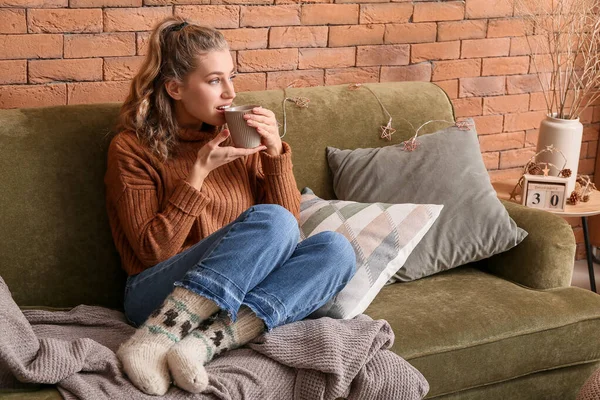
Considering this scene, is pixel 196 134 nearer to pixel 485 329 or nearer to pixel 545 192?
pixel 485 329

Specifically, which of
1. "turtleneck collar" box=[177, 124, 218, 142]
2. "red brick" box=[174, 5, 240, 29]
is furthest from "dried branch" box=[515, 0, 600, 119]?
"turtleneck collar" box=[177, 124, 218, 142]

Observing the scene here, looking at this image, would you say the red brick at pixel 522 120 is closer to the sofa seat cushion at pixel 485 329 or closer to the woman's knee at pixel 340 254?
the sofa seat cushion at pixel 485 329

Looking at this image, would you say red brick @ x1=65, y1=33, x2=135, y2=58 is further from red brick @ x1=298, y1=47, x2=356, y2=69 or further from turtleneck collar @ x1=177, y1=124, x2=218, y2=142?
red brick @ x1=298, y1=47, x2=356, y2=69

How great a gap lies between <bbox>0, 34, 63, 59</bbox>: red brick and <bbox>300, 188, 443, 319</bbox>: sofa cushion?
31.9 inches

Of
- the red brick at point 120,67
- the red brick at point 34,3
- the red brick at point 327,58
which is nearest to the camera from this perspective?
the red brick at point 34,3

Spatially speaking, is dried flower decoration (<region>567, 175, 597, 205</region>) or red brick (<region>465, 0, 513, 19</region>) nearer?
dried flower decoration (<region>567, 175, 597, 205</region>)

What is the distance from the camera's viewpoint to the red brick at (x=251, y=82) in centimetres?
273

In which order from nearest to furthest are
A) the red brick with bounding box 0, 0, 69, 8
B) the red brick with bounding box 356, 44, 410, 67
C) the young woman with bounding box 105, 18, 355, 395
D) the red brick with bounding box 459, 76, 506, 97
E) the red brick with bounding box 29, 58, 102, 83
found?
the young woman with bounding box 105, 18, 355, 395 < the red brick with bounding box 0, 0, 69, 8 < the red brick with bounding box 29, 58, 102, 83 < the red brick with bounding box 356, 44, 410, 67 < the red brick with bounding box 459, 76, 506, 97

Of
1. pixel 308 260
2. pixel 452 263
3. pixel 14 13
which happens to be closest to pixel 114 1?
pixel 14 13

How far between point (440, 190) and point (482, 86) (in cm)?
91

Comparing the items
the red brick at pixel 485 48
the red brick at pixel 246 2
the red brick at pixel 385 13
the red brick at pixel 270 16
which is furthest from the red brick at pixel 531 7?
the red brick at pixel 246 2

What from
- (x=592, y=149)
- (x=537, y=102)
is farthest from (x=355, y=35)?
(x=592, y=149)

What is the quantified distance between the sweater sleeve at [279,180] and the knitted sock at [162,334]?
446mm

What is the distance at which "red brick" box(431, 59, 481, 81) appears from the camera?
10.1 feet
